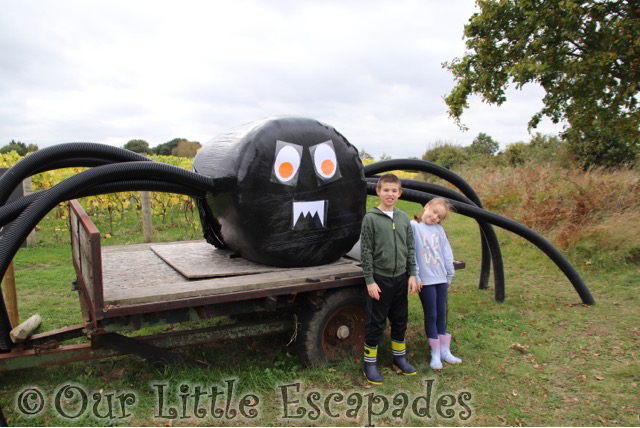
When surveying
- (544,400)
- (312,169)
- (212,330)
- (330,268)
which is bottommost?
(544,400)

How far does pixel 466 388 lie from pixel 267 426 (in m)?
1.71

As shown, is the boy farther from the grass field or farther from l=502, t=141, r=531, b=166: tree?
l=502, t=141, r=531, b=166: tree

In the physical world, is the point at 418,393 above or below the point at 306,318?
below

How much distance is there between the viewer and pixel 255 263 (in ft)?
15.0

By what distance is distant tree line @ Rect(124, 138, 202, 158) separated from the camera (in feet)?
89.7

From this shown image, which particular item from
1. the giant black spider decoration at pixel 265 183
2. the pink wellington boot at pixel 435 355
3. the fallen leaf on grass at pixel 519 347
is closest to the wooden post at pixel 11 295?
the giant black spider decoration at pixel 265 183

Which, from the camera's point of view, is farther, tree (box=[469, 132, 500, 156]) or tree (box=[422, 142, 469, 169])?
tree (box=[469, 132, 500, 156])

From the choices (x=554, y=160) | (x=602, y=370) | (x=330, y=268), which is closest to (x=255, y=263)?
(x=330, y=268)

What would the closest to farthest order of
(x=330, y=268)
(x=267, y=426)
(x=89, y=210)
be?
1. (x=267, y=426)
2. (x=330, y=268)
3. (x=89, y=210)

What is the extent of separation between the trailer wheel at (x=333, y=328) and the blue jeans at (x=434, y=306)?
59 cm

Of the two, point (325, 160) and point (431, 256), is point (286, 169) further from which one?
point (431, 256)

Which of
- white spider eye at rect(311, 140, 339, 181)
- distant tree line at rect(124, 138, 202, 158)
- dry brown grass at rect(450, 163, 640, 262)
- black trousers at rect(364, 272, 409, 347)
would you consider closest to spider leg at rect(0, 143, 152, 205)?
white spider eye at rect(311, 140, 339, 181)

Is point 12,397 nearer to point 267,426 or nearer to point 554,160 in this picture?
point 267,426

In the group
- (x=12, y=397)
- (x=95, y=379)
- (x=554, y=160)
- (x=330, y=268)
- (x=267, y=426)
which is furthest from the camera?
(x=554, y=160)
